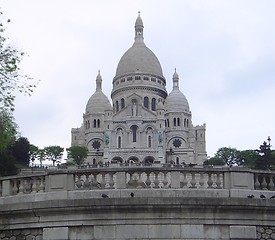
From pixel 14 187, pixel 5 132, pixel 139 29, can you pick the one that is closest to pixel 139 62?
pixel 139 29

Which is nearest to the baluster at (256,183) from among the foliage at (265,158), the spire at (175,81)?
the foliage at (265,158)

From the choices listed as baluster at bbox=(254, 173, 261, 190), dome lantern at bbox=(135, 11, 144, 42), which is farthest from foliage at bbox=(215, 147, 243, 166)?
baluster at bbox=(254, 173, 261, 190)

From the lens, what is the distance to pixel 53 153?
147000 millimetres

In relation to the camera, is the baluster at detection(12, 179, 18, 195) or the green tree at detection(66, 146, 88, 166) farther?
the green tree at detection(66, 146, 88, 166)

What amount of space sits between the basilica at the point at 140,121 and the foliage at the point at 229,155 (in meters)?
8.25

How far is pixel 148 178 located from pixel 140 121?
149 meters

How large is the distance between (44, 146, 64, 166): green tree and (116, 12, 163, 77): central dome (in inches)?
1420

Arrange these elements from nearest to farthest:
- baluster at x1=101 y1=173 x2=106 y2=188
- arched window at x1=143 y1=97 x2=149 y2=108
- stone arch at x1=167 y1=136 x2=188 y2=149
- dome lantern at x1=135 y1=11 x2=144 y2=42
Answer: baluster at x1=101 y1=173 x2=106 y2=188, stone arch at x1=167 y1=136 x2=188 y2=149, arched window at x1=143 y1=97 x2=149 y2=108, dome lantern at x1=135 y1=11 x2=144 y2=42

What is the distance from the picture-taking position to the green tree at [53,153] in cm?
14612

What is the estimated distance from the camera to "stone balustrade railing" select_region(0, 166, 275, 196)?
1448 cm

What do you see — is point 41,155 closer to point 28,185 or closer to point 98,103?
point 98,103

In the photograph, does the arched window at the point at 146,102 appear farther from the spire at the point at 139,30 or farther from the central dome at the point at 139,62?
the spire at the point at 139,30

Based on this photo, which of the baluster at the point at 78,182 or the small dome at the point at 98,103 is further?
the small dome at the point at 98,103

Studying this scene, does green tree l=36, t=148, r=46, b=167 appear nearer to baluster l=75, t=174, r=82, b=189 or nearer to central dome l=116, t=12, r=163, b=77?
central dome l=116, t=12, r=163, b=77
